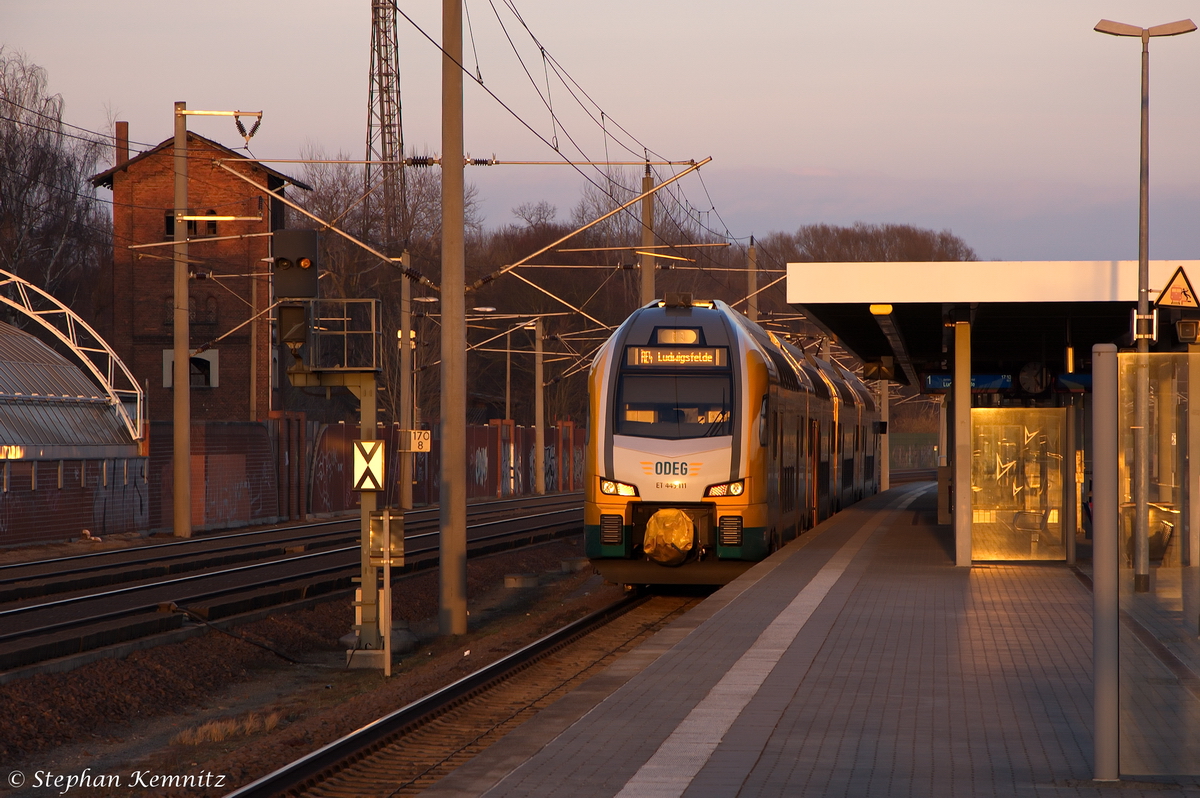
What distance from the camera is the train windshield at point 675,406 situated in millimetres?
15773

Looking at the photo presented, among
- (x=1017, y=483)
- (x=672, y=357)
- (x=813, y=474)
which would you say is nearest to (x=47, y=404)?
(x=813, y=474)

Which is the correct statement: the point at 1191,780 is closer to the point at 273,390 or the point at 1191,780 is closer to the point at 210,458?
the point at 210,458

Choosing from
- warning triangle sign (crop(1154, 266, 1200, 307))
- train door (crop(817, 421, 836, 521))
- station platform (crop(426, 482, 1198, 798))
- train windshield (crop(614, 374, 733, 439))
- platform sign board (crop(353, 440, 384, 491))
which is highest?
warning triangle sign (crop(1154, 266, 1200, 307))

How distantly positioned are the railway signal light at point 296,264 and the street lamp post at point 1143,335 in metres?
7.93

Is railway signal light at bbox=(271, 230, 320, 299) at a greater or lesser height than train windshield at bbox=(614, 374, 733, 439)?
greater

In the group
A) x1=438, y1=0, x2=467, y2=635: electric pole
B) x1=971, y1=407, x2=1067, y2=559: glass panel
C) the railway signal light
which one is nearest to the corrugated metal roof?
x1=438, y1=0, x2=467, y2=635: electric pole

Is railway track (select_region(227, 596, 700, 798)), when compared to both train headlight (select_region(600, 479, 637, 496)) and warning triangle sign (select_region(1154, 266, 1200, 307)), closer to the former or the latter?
train headlight (select_region(600, 479, 637, 496))

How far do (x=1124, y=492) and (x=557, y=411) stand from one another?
206 ft

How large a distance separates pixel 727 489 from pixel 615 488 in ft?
4.41

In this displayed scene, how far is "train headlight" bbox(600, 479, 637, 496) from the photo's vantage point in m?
15.6

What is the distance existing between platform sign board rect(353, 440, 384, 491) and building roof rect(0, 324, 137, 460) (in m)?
14.0

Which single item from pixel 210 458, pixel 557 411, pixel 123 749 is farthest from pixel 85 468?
pixel 557 411

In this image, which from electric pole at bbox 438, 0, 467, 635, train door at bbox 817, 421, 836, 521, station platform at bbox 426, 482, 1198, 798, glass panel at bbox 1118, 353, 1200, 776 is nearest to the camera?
glass panel at bbox 1118, 353, 1200, 776

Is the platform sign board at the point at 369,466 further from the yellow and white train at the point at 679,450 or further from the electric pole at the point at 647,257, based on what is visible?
the electric pole at the point at 647,257
